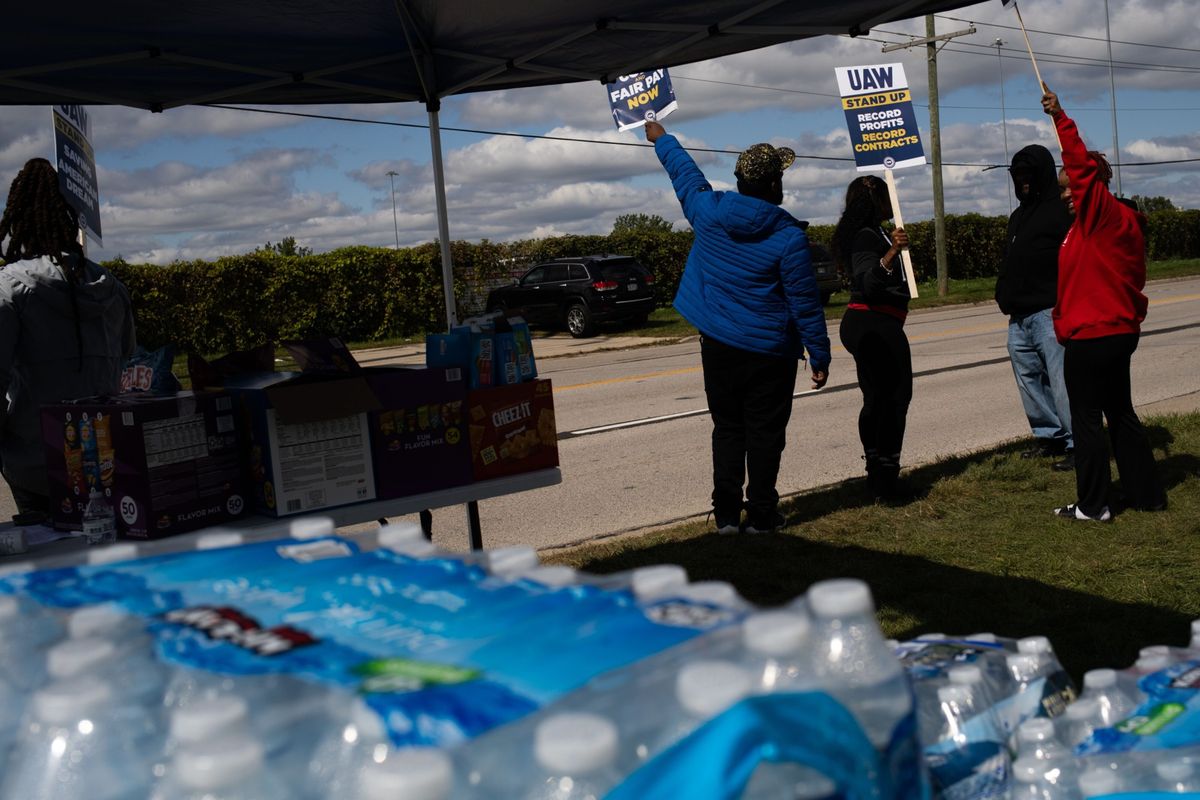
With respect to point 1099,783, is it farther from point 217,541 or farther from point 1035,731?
point 217,541

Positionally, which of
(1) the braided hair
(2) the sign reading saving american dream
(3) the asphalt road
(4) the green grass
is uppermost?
(2) the sign reading saving american dream

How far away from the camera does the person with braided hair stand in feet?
13.6

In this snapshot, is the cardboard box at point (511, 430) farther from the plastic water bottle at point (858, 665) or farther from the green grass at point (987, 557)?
the plastic water bottle at point (858, 665)

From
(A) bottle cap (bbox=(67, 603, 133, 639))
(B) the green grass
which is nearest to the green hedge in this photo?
(B) the green grass

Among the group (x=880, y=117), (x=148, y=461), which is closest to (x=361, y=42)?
(x=148, y=461)

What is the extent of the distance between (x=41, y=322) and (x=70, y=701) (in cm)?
358

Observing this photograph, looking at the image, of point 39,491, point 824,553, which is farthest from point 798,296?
point 39,491

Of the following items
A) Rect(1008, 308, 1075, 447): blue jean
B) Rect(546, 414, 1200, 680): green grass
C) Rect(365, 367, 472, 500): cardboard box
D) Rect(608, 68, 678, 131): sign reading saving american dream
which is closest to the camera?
Rect(365, 367, 472, 500): cardboard box

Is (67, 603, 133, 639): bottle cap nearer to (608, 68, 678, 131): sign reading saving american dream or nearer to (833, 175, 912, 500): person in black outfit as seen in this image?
(833, 175, 912, 500): person in black outfit

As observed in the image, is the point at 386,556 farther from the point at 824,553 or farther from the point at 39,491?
the point at 824,553

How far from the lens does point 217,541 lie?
171 centimetres

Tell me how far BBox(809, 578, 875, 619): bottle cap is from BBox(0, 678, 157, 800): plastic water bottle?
0.69 meters

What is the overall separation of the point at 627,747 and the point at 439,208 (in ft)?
16.5

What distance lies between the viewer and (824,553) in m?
5.73
